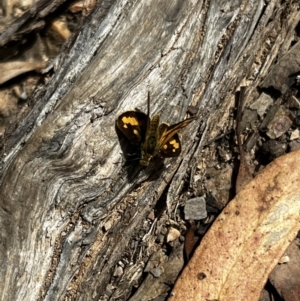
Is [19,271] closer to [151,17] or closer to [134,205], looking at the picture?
[134,205]

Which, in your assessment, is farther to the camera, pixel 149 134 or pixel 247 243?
pixel 247 243

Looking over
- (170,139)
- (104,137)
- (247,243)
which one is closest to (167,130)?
(170,139)

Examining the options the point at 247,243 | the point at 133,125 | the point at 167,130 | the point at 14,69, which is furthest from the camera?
the point at 14,69

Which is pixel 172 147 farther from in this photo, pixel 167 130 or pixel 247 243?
pixel 247 243

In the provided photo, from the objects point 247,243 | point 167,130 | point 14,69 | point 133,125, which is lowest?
point 247,243

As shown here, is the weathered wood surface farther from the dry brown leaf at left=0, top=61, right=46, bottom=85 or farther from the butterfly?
the dry brown leaf at left=0, top=61, right=46, bottom=85
